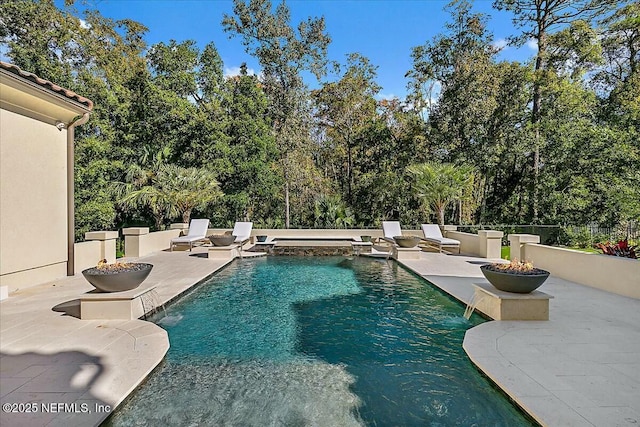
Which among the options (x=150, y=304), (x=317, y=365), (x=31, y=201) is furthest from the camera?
(x=31, y=201)

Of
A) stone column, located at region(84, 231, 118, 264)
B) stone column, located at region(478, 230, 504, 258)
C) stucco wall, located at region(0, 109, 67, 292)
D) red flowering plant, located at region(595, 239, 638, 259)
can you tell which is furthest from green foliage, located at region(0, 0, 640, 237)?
red flowering plant, located at region(595, 239, 638, 259)

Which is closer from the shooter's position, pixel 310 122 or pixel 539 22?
pixel 539 22

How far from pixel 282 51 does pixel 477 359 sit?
62.3 ft

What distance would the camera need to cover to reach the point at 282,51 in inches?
778

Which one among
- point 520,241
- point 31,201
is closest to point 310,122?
point 520,241

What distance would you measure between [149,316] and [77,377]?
2272mm

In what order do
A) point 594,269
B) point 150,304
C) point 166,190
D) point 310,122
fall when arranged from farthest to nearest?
point 310,122 → point 166,190 → point 594,269 → point 150,304

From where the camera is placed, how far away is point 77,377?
137 inches

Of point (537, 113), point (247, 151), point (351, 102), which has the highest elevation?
point (351, 102)

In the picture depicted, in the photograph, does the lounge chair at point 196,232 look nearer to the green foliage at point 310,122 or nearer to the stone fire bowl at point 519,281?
the green foliage at point 310,122

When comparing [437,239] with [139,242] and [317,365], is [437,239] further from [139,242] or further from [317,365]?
[317,365]

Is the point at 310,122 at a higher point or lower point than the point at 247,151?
higher

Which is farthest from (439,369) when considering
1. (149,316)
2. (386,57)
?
(386,57)

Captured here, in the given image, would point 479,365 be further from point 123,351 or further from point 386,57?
point 386,57
